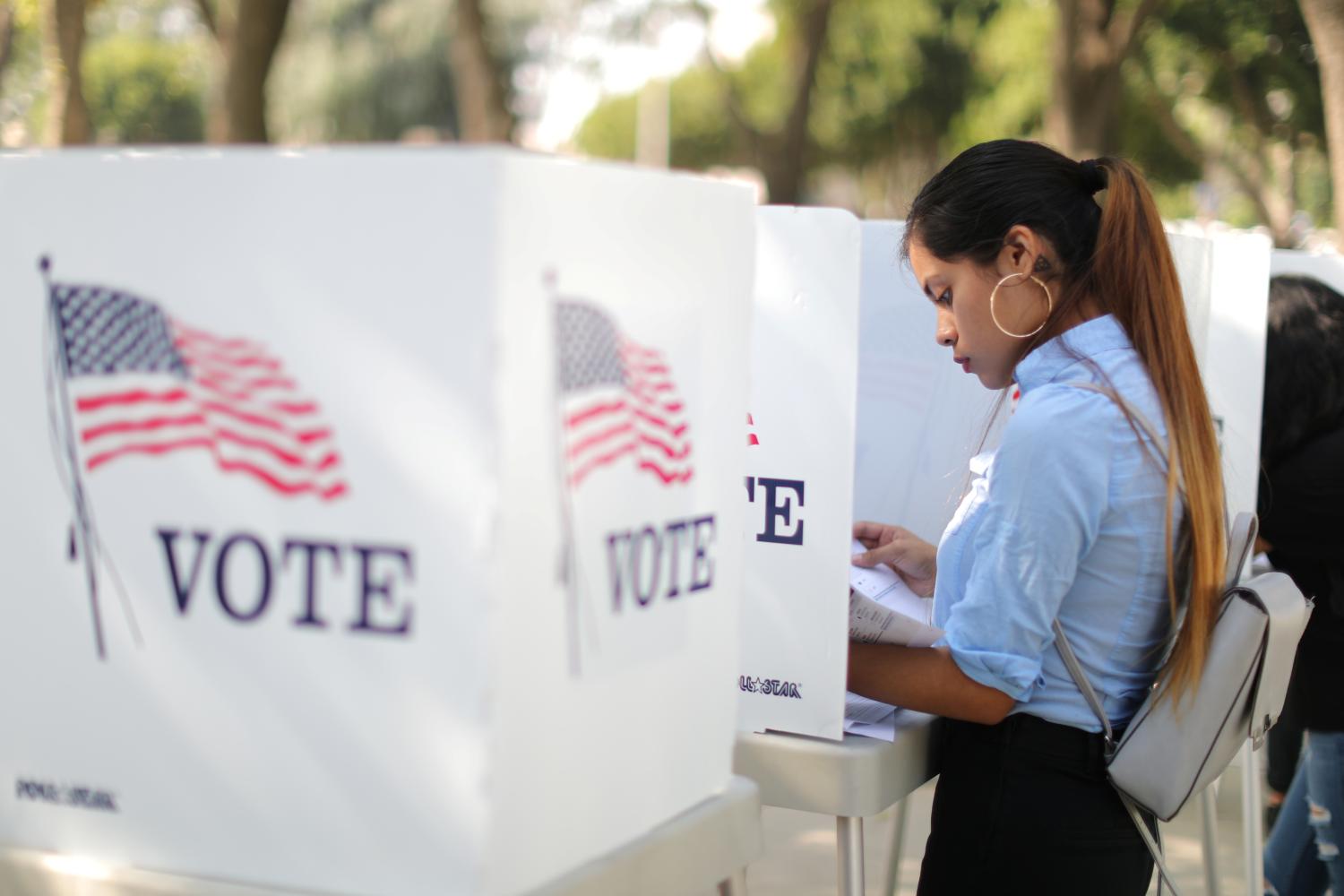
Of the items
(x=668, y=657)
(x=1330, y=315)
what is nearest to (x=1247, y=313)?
(x=1330, y=315)

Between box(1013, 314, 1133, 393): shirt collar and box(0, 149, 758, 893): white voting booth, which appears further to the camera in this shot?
→ box(1013, 314, 1133, 393): shirt collar

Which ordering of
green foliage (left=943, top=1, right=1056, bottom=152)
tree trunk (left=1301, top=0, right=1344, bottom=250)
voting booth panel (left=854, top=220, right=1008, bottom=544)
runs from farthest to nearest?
green foliage (left=943, top=1, right=1056, bottom=152) → tree trunk (left=1301, top=0, right=1344, bottom=250) → voting booth panel (left=854, top=220, right=1008, bottom=544)

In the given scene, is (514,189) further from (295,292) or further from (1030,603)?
(1030,603)

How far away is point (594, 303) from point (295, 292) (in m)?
0.20

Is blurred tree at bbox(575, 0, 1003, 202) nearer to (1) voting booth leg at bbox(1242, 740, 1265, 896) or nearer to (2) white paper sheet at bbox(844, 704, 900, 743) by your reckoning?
(1) voting booth leg at bbox(1242, 740, 1265, 896)

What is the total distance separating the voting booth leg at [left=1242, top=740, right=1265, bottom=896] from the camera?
256 centimetres

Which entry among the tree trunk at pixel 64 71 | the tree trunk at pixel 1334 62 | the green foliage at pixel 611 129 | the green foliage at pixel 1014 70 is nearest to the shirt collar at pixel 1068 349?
the tree trunk at pixel 1334 62

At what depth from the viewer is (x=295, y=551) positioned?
0.93 meters

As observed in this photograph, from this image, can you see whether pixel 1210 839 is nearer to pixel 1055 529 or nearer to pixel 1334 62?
pixel 1055 529

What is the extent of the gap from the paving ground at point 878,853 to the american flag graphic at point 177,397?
8.13ft

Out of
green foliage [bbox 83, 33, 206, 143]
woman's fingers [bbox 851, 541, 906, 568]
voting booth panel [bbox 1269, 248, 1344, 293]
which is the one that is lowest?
woman's fingers [bbox 851, 541, 906, 568]

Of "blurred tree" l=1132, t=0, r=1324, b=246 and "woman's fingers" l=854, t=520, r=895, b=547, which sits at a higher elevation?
"blurred tree" l=1132, t=0, r=1324, b=246

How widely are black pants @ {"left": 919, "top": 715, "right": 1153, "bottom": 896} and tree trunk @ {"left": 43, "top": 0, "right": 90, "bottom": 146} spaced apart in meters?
4.95

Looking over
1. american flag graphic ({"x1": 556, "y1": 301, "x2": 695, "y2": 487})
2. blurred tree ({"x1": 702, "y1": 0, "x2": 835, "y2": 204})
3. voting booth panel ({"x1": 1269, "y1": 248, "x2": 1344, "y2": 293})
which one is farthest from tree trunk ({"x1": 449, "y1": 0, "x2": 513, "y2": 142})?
american flag graphic ({"x1": 556, "y1": 301, "x2": 695, "y2": 487})
